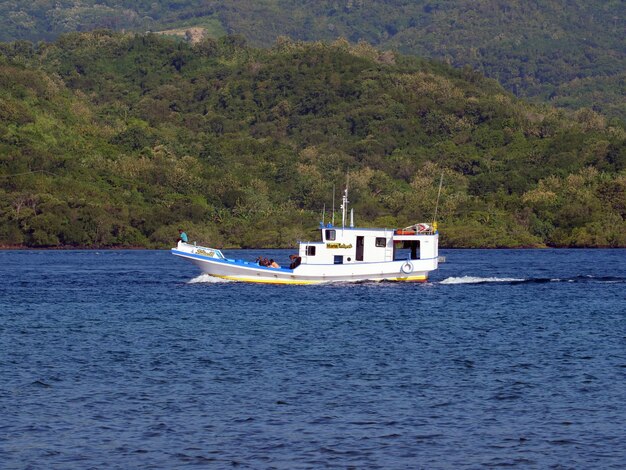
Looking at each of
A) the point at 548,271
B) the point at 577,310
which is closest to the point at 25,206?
the point at 548,271

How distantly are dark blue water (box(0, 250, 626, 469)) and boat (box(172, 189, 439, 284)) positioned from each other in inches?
Answer: 101

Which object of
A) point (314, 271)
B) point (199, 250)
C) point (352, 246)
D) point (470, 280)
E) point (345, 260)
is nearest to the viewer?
point (352, 246)

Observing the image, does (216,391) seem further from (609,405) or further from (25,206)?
(25,206)

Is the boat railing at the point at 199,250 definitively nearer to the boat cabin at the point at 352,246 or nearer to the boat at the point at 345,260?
the boat at the point at 345,260

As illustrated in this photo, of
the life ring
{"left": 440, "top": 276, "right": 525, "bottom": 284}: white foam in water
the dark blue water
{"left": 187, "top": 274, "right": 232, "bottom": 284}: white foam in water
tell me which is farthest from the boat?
{"left": 440, "top": 276, "right": 525, "bottom": 284}: white foam in water

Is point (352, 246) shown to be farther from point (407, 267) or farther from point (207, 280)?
point (207, 280)

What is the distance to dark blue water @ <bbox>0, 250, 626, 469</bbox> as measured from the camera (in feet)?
112

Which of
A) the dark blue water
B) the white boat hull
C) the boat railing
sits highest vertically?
the boat railing

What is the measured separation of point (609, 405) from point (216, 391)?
14.2m

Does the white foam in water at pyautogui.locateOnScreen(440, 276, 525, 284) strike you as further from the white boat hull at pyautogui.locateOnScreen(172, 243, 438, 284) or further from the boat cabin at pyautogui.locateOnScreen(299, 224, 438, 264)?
the boat cabin at pyautogui.locateOnScreen(299, 224, 438, 264)

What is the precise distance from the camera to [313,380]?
45.9 metres

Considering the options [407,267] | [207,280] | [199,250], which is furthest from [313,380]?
[207,280]

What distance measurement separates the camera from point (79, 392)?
43.0 metres

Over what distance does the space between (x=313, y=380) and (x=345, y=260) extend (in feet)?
146
